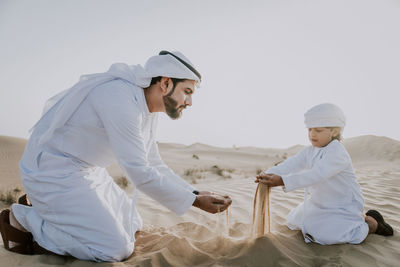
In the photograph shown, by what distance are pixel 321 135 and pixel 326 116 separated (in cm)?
22

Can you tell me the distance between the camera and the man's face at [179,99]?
2568mm

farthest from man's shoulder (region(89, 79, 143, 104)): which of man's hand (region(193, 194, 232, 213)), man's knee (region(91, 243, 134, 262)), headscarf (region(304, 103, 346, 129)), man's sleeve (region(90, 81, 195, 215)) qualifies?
headscarf (region(304, 103, 346, 129))

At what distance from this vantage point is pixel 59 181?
7.62 ft

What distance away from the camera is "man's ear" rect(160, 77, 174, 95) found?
2.54m

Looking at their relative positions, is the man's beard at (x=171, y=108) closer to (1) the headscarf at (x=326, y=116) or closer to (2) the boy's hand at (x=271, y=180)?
(2) the boy's hand at (x=271, y=180)

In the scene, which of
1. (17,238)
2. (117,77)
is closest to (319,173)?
(117,77)

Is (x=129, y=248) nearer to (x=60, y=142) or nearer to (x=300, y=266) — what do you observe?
(x=60, y=142)

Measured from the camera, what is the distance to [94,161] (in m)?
2.54

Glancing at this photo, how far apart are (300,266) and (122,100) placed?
1.94m

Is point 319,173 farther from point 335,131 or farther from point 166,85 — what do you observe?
point 166,85

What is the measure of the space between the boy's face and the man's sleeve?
4.78ft

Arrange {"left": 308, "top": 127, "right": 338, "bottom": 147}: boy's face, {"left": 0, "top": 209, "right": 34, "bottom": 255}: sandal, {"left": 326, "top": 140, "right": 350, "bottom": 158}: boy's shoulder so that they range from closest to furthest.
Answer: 1. {"left": 0, "top": 209, "right": 34, "bottom": 255}: sandal
2. {"left": 326, "top": 140, "right": 350, "bottom": 158}: boy's shoulder
3. {"left": 308, "top": 127, "right": 338, "bottom": 147}: boy's face

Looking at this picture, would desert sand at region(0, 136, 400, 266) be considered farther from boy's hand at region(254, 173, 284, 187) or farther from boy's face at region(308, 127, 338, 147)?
boy's face at region(308, 127, 338, 147)

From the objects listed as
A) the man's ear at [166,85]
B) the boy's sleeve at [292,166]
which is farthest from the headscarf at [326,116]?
the man's ear at [166,85]
